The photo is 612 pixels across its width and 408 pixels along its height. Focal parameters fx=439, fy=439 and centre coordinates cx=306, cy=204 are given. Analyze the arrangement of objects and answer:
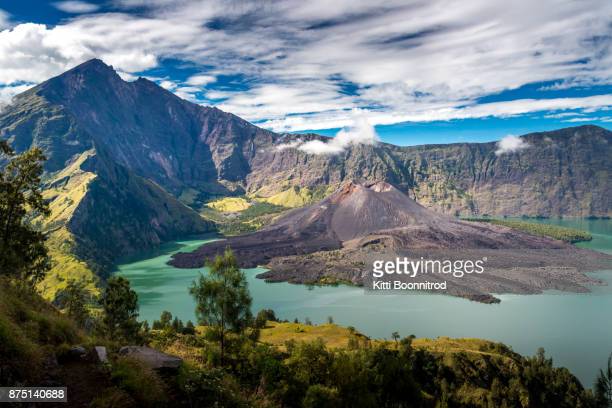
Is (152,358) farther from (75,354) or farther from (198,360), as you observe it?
(198,360)

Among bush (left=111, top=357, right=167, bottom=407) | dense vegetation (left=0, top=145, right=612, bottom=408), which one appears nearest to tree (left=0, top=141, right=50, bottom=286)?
dense vegetation (left=0, top=145, right=612, bottom=408)

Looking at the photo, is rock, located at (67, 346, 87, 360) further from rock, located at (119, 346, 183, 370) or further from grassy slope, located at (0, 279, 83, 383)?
rock, located at (119, 346, 183, 370)

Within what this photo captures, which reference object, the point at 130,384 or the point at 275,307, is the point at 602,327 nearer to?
the point at 275,307

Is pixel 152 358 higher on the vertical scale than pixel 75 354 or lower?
lower

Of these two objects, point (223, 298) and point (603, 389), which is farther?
point (603, 389)

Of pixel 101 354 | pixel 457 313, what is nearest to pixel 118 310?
pixel 101 354

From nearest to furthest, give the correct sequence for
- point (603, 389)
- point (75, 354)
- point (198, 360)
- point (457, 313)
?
point (75, 354), point (198, 360), point (603, 389), point (457, 313)

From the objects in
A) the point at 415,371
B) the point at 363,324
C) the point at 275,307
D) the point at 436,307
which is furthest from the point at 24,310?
the point at 436,307
